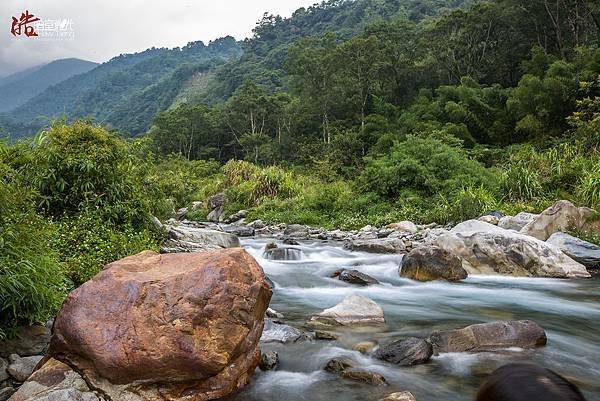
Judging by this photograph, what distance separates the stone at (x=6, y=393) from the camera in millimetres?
3668

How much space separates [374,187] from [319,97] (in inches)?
960

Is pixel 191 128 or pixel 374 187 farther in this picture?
pixel 191 128

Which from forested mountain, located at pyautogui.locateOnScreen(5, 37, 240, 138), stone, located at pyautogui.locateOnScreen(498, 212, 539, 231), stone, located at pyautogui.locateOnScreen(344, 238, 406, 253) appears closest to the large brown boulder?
stone, located at pyautogui.locateOnScreen(344, 238, 406, 253)

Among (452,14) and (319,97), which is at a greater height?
(452,14)

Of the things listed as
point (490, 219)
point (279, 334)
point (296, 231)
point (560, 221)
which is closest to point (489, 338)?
point (279, 334)

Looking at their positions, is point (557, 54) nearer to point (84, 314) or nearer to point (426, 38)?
point (426, 38)

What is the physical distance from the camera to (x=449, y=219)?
14.5 m

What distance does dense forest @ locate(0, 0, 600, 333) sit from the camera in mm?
6715

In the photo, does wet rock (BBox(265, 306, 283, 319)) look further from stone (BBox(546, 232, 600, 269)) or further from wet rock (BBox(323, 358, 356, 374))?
stone (BBox(546, 232, 600, 269))

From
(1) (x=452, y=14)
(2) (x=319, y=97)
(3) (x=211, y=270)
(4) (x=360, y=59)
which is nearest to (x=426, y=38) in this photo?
(1) (x=452, y=14)

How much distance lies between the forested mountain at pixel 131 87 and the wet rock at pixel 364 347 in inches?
3066

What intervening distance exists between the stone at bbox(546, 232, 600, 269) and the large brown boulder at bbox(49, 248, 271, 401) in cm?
820

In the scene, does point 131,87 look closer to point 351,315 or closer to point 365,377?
point 351,315

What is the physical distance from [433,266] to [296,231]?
27.6ft
